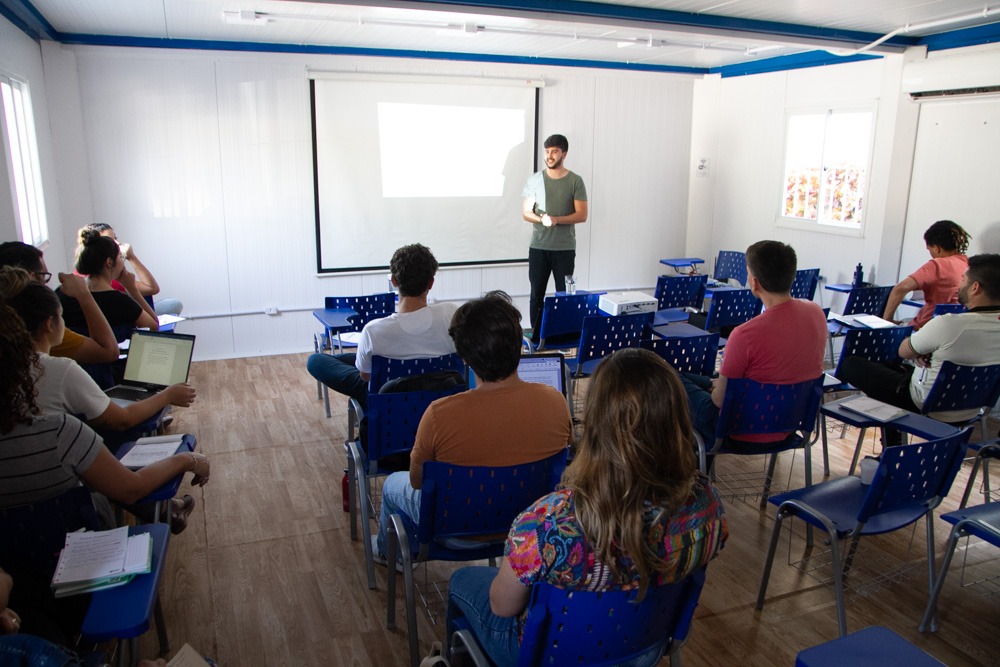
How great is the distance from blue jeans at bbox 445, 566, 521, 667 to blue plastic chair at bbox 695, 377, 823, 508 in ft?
5.39

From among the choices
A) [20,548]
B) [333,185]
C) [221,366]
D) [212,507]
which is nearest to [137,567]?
[20,548]

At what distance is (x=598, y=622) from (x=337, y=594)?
5.76 ft

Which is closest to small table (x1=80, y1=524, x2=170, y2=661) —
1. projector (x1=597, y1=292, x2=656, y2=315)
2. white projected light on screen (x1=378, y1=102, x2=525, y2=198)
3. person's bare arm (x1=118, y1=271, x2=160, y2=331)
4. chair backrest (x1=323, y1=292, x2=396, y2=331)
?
person's bare arm (x1=118, y1=271, x2=160, y2=331)

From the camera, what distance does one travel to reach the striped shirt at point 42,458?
74.2 inches

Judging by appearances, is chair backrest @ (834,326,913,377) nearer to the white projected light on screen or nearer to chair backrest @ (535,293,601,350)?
chair backrest @ (535,293,601,350)

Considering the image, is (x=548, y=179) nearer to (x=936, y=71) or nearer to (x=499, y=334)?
(x=936, y=71)

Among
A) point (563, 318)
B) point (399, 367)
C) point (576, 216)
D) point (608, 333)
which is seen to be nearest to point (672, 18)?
point (576, 216)

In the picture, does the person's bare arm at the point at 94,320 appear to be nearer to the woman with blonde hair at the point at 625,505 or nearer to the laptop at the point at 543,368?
the laptop at the point at 543,368

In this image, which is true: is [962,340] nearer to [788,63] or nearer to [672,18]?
[672,18]

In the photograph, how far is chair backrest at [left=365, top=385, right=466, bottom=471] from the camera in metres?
2.70

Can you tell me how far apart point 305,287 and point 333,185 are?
3.27 feet

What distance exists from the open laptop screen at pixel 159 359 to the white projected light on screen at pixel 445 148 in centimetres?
412

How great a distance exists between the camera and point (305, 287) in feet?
22.6

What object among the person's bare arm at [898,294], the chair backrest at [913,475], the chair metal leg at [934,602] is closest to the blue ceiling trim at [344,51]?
the person's bare arm at [898,294]
